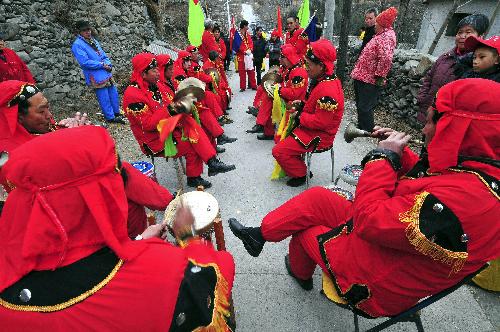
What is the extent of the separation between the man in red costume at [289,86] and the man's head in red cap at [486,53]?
2.19 meters

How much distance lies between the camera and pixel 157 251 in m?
1.45

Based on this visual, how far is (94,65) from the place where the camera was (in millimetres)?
6652

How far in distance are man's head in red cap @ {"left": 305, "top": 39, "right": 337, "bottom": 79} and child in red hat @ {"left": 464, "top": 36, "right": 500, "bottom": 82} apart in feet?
4.71

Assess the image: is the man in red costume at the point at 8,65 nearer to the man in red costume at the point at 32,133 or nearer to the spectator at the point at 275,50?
the man in red costume at the point at 32,133

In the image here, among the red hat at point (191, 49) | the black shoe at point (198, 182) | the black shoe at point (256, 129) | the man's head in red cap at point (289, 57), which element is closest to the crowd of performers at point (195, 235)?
the black shoe at point (198, 182)

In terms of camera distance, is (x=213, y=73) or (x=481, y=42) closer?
(x=481, y=42)

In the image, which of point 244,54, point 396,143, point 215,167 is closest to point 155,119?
point 215,167

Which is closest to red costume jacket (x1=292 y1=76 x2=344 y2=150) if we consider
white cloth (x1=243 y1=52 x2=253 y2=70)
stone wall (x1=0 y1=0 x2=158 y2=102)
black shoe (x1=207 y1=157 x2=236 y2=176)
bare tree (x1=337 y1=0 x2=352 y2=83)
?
black shoe (x1=207 y1=157 x2=236 y2=176)

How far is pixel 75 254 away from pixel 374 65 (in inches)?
220

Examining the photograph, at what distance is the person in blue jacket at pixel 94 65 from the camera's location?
6.61 m

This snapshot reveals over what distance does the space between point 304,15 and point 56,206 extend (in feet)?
30.6

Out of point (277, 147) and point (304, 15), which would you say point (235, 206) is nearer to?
point (277, 147)

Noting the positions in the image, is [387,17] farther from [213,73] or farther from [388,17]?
[213,73]

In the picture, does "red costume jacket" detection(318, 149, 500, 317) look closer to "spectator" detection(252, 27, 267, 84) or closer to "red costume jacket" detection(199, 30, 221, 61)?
"red costume jacket" detection(199, 30, 221, 61)
